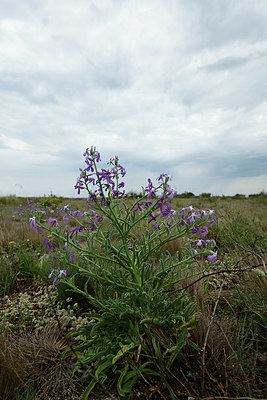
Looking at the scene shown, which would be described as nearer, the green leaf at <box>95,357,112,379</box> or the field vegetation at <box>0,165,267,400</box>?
the field vegetation at <box>0,165,267,400</box>

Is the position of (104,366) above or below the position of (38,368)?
above

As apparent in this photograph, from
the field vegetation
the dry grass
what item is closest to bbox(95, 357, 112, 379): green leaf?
the field vegetation

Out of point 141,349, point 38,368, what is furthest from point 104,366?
point 38,368

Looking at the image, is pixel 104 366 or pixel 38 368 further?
pixel 38 368

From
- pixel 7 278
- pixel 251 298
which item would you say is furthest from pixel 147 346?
pixel 7 278

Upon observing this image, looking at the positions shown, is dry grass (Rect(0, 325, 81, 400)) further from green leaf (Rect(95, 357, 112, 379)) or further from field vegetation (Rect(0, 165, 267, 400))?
green leaf (Rect(95, 357, 112, 379))

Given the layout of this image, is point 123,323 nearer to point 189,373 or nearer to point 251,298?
point 189,373

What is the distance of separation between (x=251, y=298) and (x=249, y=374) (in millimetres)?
838

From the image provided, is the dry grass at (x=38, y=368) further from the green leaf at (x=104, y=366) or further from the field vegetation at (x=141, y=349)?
the green leaf at (x=104, y=366)

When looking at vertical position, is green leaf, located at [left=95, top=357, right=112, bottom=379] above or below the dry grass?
above

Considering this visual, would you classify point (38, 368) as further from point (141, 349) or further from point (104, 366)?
point (141, 349)

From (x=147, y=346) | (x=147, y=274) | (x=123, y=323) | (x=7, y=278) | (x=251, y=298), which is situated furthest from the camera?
(x=7, y=278)

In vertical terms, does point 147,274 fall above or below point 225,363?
above

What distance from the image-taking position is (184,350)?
1789 millimetres
